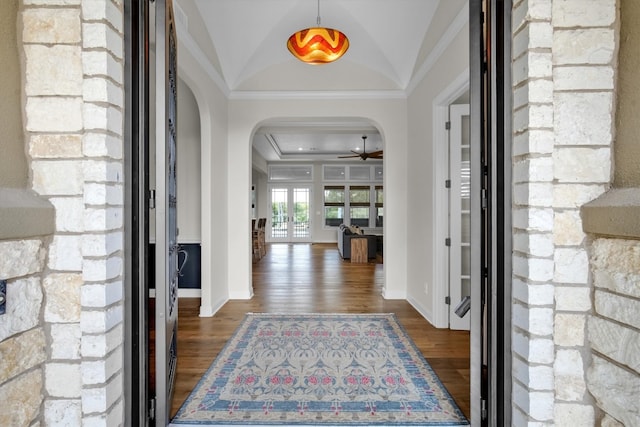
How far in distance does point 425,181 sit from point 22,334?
11.6 ft

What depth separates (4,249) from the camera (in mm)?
1084

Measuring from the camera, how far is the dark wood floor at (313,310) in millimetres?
2467

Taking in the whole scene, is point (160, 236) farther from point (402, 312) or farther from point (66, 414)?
point (402, 312)

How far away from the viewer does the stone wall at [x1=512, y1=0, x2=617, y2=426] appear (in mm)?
1242

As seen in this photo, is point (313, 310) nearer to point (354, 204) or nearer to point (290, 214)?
point (354, 204)

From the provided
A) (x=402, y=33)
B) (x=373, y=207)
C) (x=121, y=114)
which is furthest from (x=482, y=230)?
(x=373, y=207)

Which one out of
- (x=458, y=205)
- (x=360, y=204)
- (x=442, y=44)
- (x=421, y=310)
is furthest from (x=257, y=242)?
(x=442, y=44)

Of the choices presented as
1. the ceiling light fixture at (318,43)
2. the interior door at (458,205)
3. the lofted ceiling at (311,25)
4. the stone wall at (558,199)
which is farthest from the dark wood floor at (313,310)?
the ceiling light fixture at (318,43)

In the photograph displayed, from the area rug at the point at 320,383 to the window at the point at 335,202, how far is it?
9134 mm

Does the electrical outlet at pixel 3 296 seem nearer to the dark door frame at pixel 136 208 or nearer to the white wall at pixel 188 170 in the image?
the dark door frame at pixel 136 208

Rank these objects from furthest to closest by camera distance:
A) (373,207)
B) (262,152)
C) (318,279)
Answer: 1. (373,207)
2. (262,152)
3. (318,279)

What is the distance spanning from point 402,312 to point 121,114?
350cm

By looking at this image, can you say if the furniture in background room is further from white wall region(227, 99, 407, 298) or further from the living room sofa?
white wall region(227, 99, 407, 298)

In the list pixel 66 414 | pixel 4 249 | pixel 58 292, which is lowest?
pixel 66 414
